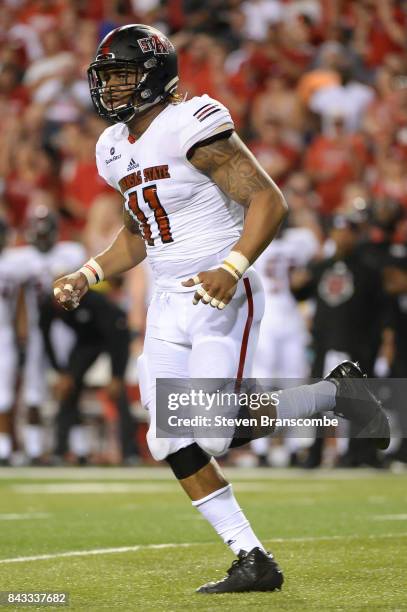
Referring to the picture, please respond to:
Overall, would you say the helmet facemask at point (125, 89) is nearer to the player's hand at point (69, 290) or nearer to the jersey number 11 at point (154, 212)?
the jersey number 11 at point (154, 212)

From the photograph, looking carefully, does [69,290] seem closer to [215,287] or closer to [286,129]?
[215,287]

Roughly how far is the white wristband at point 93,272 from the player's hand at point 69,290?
63mm

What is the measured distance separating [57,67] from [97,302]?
491cm

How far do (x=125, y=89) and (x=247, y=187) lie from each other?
0.62 m

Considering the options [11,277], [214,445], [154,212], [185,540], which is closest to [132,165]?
[154,212]

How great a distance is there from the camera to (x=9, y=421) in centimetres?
1164

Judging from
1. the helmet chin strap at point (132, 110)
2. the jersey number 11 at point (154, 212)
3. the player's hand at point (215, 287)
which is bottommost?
the player's hand at point (215, 287)

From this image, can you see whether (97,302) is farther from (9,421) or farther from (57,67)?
(57,67)

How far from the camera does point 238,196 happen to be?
15.5 feet

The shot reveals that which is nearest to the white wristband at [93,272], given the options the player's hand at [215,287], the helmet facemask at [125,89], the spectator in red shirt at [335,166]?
the helmet facemask at [125,89]

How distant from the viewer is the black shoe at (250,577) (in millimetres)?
4625

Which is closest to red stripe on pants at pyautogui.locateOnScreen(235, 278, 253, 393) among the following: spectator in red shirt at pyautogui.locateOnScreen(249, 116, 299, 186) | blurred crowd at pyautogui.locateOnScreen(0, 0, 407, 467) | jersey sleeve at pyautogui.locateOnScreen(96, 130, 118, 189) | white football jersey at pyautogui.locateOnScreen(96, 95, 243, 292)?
white football jersey at pyautogui.locateOnScreen(96, 95, 243, 292)

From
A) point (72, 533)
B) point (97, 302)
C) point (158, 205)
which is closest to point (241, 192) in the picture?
point (158, 205)

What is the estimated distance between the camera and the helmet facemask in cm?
493
